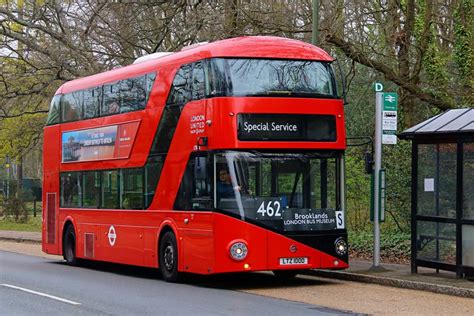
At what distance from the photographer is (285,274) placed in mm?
18047

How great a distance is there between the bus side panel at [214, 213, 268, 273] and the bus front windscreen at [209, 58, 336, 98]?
7.49 feet

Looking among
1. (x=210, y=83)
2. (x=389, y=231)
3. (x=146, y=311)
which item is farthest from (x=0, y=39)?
(x=146, y=311)

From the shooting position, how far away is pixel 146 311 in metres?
12.7

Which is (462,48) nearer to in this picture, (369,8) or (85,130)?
(369,8)

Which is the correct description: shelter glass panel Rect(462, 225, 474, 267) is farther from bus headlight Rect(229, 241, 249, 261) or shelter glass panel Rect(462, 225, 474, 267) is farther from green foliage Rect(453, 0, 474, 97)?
green foliage Rect(453, 0, 474, 97)

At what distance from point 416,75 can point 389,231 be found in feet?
13.7

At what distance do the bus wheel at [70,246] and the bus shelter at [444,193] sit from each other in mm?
9334

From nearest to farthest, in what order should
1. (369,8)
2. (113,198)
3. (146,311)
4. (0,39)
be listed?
1. (146,311)
2. (113,198)
3. (369,8)
4. (0,39)

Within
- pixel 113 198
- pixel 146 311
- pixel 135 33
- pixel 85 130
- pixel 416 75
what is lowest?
pixel 146 311

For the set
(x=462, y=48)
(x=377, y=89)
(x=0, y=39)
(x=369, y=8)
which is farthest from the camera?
(x=0, y=39)

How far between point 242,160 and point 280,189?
0.90m

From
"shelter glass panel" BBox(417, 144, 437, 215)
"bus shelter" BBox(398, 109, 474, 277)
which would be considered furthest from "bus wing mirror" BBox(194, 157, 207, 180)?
"shelter glass panel" BBox(417, 144, 437, 215)

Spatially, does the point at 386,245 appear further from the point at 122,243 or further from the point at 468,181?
the point at 122,243

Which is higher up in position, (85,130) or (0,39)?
(0,39)
